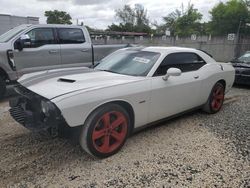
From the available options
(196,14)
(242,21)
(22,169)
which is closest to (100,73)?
(22,169)

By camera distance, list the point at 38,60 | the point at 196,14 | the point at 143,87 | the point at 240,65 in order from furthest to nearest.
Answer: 1. the point at 196,14
2. the point at 240,65
3. the point at 38,60
4. the point at 143,87

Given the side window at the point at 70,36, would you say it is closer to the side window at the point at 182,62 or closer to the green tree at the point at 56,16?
the side window at the point at 182,62

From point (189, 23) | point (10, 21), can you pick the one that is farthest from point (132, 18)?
point (10, 21)

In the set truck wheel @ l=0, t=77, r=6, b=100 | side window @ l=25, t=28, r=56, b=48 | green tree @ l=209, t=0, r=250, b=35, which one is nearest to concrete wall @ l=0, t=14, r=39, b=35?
side window @ l=25, t=28, r=56, b=48

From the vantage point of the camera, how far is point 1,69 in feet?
20.7

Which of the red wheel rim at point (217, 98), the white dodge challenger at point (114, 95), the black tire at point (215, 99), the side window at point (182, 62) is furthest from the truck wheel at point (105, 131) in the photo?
the red wheel rim at point (217, 98)

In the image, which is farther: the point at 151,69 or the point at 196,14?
the point at 196,14

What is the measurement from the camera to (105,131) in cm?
337

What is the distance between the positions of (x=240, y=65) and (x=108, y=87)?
20.8 ft

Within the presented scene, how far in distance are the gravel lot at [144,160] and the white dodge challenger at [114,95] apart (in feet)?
0.99

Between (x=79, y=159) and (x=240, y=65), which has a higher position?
(x=240, y=65)

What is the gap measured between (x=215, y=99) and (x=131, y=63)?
7.22 feet

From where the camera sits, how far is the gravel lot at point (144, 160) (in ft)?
9.73

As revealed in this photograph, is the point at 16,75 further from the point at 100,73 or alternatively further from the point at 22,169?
the point at 22,169
